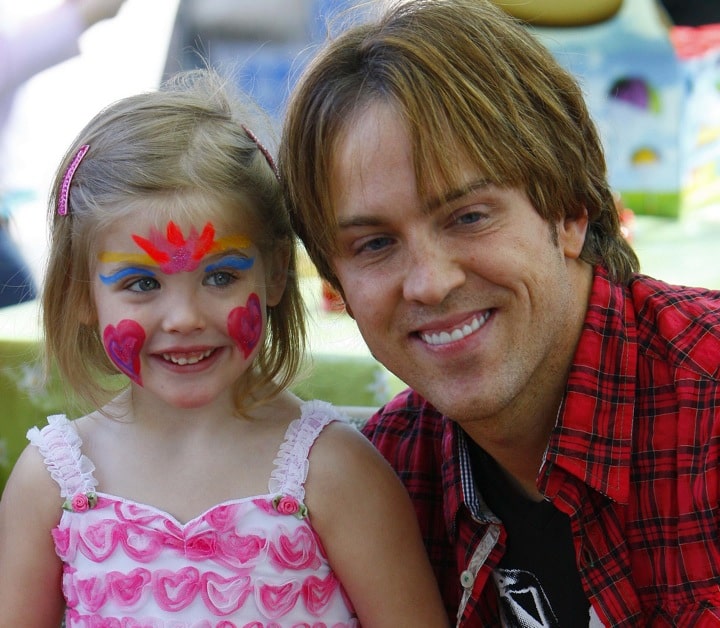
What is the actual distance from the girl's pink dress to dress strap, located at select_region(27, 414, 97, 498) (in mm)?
30

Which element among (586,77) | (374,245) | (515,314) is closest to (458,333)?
(515,314)

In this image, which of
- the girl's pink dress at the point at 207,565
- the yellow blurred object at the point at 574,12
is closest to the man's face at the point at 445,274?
the girl's pink dress at the point at 207,565

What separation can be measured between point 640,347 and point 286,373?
0.71 metres

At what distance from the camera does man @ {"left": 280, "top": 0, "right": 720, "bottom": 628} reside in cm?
150

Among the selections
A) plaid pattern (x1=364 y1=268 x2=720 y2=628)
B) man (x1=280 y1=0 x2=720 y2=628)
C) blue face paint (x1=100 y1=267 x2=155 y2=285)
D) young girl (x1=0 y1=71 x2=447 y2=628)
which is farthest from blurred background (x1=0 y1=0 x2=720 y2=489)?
plaid pattern (x1=364 y1=268 x2=720 y2=628)

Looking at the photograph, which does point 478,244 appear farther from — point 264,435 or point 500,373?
point 264,435

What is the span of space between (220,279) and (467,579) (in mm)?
741

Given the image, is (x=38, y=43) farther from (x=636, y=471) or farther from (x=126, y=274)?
(x=636, y=471)

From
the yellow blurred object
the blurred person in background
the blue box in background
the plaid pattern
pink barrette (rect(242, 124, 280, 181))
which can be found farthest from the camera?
the blue box in background

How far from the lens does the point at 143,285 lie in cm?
162

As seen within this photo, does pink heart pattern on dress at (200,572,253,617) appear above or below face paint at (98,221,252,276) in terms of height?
below

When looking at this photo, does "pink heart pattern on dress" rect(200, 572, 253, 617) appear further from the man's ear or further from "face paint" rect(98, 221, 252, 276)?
the man's ear

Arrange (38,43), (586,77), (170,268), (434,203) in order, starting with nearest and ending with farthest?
(434,203) < (170,268) < (38,43) < (586,77)

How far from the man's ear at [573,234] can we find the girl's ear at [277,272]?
0.54 m
